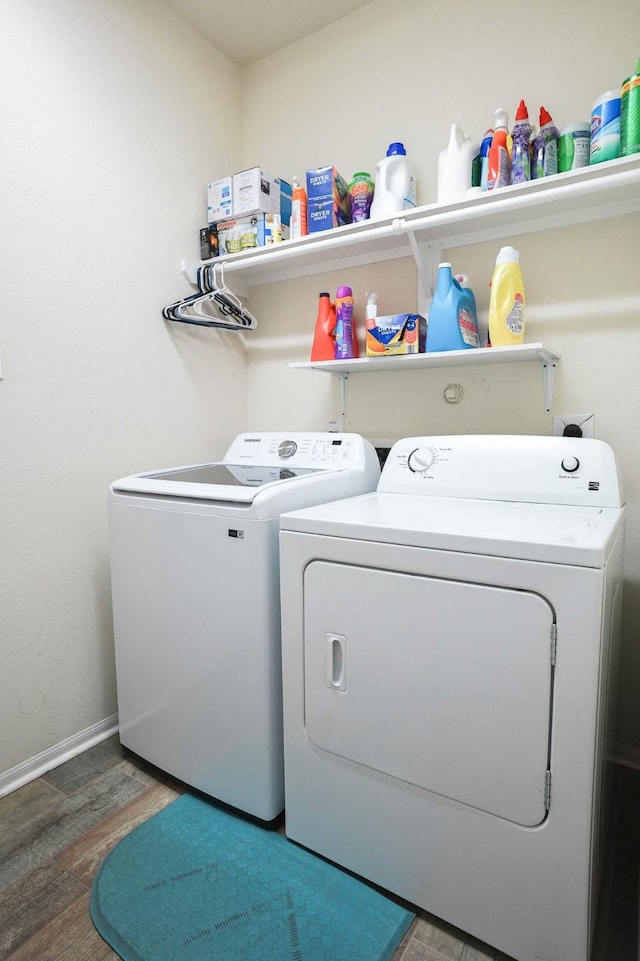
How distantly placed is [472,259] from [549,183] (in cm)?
39

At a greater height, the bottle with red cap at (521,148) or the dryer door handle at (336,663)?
the bottle with red cap at (521,148)

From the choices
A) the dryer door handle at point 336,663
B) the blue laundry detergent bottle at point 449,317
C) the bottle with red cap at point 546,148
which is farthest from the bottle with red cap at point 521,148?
the dryer door handle at point 336,663

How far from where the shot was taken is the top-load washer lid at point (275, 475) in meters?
1.42

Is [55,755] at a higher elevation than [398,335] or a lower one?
lower

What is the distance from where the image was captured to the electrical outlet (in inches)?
68.1

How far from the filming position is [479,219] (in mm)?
1798

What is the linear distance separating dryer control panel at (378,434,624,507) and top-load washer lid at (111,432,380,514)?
0.42 ft

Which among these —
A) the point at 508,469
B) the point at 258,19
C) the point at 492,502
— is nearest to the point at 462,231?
the point at 508,469

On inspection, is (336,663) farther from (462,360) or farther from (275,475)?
(462,360)

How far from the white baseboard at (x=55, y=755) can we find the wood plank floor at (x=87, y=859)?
28mm

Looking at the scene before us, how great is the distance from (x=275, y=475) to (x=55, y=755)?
1.25 m

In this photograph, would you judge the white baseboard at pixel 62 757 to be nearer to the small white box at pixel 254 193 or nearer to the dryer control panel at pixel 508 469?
the dryer control panel at pixel 508 469

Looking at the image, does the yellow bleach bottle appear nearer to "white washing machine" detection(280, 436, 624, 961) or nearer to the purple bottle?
"white washing machine" detection(280, 436, 624, 961)

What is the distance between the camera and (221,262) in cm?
226
